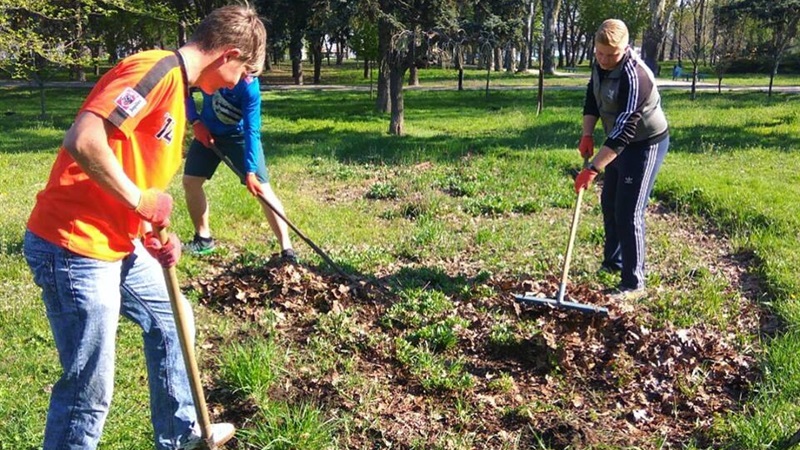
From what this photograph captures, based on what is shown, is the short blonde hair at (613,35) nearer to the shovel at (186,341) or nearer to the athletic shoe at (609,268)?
the athletic shoe at (609,268)

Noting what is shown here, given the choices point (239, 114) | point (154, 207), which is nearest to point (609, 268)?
point (239, 114)

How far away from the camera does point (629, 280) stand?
17.1 feet

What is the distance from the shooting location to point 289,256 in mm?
5496

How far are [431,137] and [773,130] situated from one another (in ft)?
21.1

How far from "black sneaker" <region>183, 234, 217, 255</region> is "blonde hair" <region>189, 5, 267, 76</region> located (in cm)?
366

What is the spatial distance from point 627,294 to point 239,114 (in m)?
3.31

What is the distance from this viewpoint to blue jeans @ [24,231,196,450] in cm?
246

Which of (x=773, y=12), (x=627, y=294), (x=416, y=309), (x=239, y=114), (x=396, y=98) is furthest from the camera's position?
(x=773, y=12)

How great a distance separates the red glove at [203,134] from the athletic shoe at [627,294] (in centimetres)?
335

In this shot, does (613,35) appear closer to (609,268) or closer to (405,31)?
(609,268)

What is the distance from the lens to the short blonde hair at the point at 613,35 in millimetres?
4637

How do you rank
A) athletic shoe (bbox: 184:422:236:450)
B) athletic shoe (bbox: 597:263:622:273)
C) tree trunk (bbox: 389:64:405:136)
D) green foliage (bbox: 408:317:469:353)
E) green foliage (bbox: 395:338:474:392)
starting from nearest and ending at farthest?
athletic shoe (bbox: 184:422:236:450), green foliage (bbox: 395:338:474:392), green foliage (bbox: 408:317:469:353), athletic shoe (bbox: 597:263:622:273), tree trunk (bbox: 389:64:405:136)

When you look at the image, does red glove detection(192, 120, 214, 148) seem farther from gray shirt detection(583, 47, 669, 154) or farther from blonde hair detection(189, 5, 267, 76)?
gray shirt detection(583, 47, 669, 154)

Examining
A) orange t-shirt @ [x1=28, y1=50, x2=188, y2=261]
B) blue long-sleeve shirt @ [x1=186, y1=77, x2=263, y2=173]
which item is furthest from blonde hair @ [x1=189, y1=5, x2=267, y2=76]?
blue long-sleeve shirt @ [x1=186, y1=77, x2=263, y2=173]
